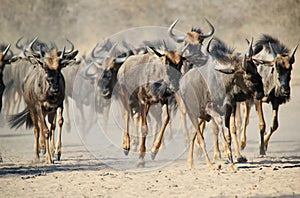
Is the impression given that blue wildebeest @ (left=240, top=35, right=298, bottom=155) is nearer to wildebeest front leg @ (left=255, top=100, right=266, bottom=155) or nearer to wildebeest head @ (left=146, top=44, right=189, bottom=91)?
wildebeest front leg @ (left=255, top=100, right=266, bottom=155)

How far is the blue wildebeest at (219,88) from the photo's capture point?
10828mm

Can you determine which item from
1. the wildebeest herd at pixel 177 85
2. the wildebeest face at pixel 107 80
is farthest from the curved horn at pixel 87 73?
the wildebeest face at pixel 107 80

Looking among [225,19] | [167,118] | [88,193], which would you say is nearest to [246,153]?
[167,118]

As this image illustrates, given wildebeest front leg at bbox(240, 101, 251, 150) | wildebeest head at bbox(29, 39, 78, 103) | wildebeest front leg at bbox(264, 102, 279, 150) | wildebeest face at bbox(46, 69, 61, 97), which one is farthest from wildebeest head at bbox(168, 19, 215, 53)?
wildebeest face at bbox(46, 69, 61, 97)

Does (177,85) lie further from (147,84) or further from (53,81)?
(53,81)

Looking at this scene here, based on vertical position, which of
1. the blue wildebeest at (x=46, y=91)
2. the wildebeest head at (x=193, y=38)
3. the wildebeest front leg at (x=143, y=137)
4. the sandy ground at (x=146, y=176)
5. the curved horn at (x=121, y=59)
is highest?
the wildebeest head at (x=193, y=38)

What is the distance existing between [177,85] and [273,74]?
6.90 feet

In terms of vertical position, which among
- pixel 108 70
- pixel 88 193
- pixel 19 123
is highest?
pixel 108 70

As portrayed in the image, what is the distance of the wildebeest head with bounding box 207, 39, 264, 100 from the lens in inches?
424

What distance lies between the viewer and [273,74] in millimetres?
12633

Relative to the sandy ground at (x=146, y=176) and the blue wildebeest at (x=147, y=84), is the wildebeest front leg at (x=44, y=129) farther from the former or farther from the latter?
the blue wildebeest at (x=147, y=84)

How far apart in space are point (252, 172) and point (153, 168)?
166 centimetres

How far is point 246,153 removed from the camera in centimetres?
1312

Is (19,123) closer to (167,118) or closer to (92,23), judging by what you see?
(167,118)
